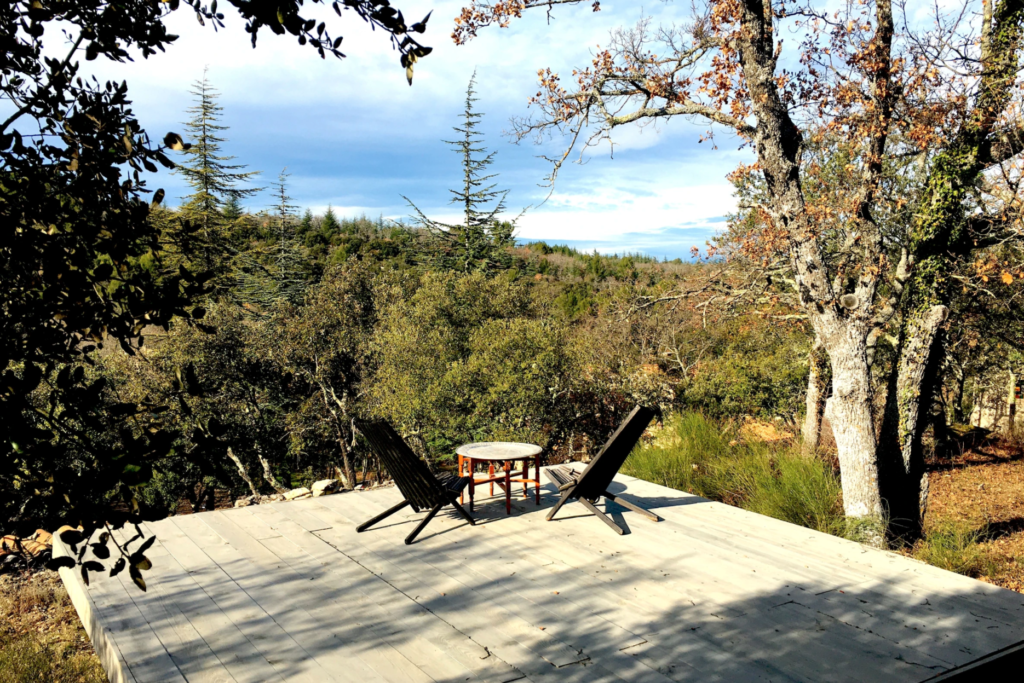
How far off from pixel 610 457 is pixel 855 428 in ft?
12.9

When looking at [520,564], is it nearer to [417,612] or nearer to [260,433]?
[417,612]

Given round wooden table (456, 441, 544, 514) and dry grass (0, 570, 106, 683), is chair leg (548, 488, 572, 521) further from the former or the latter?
dry grass (0, 570, 106, 683)

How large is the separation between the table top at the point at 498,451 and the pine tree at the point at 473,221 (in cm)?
1695

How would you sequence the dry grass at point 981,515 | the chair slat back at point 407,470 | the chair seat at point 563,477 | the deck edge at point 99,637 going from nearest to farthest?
the deck edge at point 99,637 → the chair slat back at point 407,470 → the chair seat at point 563,477 → the dry grass at point 981,515

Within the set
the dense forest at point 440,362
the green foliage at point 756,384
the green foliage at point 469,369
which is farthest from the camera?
the green foliage at point 756,384

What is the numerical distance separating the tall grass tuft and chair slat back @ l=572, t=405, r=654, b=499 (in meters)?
2.08

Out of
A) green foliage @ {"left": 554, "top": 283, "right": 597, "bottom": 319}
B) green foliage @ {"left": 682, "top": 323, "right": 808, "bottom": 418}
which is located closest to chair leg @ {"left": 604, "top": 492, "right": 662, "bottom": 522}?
green foliage @ {"left": 682, "top": 323, "right": 808, "bottom": 418}

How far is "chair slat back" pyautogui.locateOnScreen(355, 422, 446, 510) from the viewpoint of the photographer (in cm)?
489

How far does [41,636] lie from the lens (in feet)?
15.9

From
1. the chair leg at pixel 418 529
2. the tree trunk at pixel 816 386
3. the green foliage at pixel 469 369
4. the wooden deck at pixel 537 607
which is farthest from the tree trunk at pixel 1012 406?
the chair leg at pixel 418 529

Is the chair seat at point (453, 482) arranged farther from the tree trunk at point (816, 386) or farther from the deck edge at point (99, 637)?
the tree trunk at point (816, 386)

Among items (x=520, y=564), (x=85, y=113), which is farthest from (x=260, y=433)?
(x=85, y=113)

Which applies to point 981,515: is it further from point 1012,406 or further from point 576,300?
point 576,300

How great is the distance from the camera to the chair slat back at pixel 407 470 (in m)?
4.89
